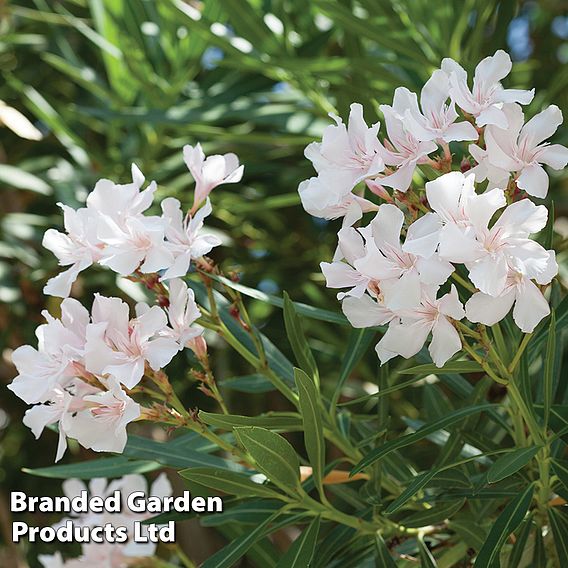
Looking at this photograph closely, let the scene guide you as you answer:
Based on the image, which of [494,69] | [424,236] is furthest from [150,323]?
[494,69]

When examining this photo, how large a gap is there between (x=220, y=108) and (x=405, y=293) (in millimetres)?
973

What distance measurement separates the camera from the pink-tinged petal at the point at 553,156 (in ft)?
2.37

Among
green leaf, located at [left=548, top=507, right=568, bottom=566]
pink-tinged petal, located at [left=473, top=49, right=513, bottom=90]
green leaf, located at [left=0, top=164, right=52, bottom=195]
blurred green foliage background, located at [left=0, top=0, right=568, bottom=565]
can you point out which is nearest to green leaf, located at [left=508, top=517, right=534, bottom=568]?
green leaf, located at [left=548, top=507, right=568, bottom=566]

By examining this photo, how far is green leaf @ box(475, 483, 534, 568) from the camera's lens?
0.74 metres

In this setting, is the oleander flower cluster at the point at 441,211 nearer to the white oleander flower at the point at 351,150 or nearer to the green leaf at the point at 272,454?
the white oleander flower at the point at 351,150

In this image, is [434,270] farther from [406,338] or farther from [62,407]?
[62,407]

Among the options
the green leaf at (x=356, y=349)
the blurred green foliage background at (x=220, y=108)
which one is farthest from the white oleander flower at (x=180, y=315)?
the blurred green foliage background at (x=220, y=108)

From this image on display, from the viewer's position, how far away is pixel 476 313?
67cm

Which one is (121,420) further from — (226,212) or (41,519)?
(41,519)

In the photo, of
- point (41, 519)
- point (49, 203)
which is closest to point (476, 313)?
point (49, 203)

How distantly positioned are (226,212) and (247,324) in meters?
0.95

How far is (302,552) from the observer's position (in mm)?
796

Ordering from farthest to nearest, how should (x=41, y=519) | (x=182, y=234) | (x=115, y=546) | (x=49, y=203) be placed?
(x=41, y=519) → (x=49, y=203) → (x=115, y=546) → (x=182, y=234)

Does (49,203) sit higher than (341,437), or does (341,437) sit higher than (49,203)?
(49,203)
